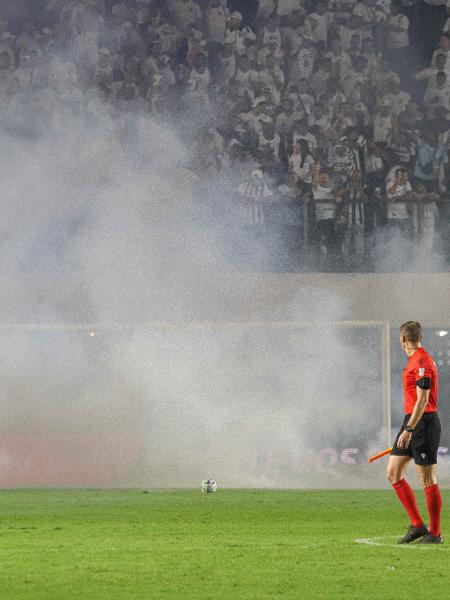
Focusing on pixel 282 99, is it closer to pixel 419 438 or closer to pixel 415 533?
pixel 419 438

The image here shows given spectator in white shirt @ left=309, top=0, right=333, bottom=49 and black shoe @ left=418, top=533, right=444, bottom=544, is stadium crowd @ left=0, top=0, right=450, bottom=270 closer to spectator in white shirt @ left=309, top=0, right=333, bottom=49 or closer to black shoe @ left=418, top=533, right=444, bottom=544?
spectator in white shirt @ left=309, top=0, right=333, bottom=49

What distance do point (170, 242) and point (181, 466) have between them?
3.00 meters

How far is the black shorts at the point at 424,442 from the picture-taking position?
7289 millimetres

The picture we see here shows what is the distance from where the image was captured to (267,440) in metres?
16.6

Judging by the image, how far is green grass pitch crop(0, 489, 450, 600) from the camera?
5.52 meters

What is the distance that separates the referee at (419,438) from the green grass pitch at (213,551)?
0.60 feet

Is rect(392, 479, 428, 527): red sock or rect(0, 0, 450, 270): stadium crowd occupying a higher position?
rect(0, 0, 450, 270): stadium crowd

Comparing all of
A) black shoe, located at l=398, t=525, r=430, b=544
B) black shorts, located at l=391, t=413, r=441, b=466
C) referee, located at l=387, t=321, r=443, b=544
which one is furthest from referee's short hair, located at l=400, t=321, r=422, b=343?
black shoe, located at l=398, t=525, r=430, b=544

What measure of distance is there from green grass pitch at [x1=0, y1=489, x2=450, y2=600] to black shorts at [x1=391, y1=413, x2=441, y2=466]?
1.71ft

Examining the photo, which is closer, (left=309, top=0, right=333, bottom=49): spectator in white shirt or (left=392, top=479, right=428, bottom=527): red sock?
(left=392, top=479, right=428, bottom=527): red sock

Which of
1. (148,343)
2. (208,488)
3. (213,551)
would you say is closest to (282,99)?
(148,343)

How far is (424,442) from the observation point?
7.29 meters

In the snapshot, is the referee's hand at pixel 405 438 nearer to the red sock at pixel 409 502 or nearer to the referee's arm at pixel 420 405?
the referee's arm at pixel 420 405

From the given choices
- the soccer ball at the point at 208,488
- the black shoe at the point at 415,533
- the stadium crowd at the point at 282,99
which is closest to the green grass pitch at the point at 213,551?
the black shoe at the point at 415,533
